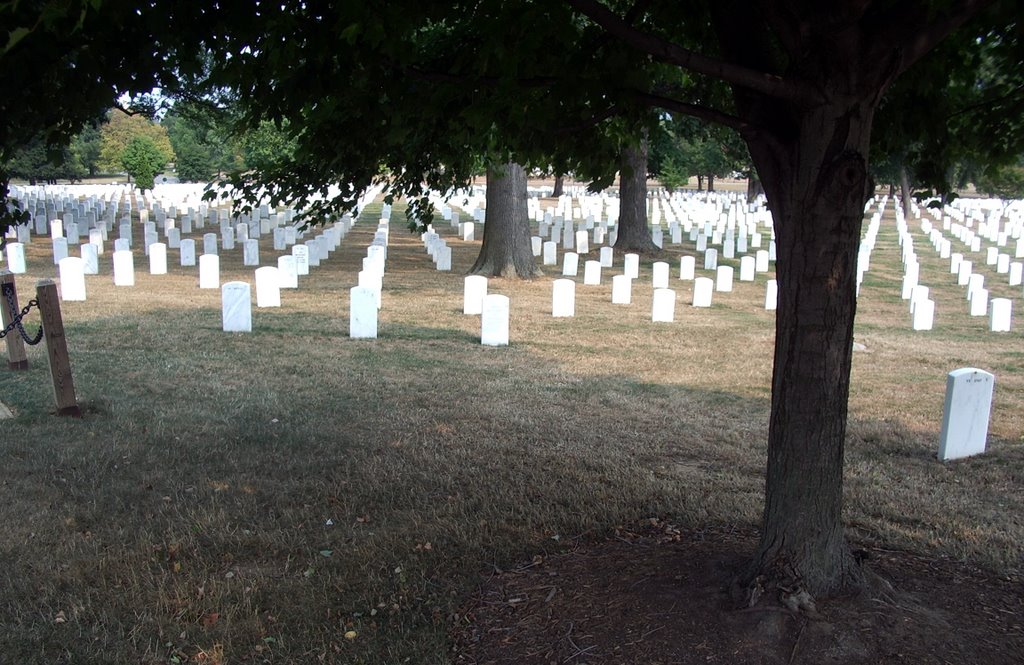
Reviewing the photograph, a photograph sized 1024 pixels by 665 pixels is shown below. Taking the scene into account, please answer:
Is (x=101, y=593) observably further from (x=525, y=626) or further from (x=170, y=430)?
(x=170, y=430)

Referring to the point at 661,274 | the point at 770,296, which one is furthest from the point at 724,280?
the point at 770,296

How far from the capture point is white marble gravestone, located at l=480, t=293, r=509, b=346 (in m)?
11.8

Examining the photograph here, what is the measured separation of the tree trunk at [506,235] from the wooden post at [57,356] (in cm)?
1266

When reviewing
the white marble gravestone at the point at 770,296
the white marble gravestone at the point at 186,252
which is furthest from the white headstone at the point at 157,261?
the white marble gravestone at the point at 770,296

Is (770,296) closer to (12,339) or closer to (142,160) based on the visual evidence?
(12,339)

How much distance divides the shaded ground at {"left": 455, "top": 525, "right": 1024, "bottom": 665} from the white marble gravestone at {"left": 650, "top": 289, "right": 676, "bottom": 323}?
968 centimetres

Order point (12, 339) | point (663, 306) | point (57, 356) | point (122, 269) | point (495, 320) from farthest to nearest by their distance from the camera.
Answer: point (122, 269) → point (663, 306) → point (495, 320) → point (12, 339) → point (57, 356)

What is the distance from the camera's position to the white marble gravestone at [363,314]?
11992 millimetres

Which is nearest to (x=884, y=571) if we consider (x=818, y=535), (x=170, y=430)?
(x=818, y=535)

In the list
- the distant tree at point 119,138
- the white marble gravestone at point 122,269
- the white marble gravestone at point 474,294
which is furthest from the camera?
the distant tree at point 119,138

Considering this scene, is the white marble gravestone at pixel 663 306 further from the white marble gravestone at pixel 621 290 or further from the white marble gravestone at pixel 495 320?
the white marble gravestone at pixel 495 320

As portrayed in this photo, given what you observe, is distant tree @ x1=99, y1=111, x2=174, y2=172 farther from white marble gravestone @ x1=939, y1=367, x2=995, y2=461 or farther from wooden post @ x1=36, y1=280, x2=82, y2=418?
white marble gravestone @ x1=939, y1=367, x2=995, y2=461

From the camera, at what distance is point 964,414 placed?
285 inches

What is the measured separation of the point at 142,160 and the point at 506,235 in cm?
4733
